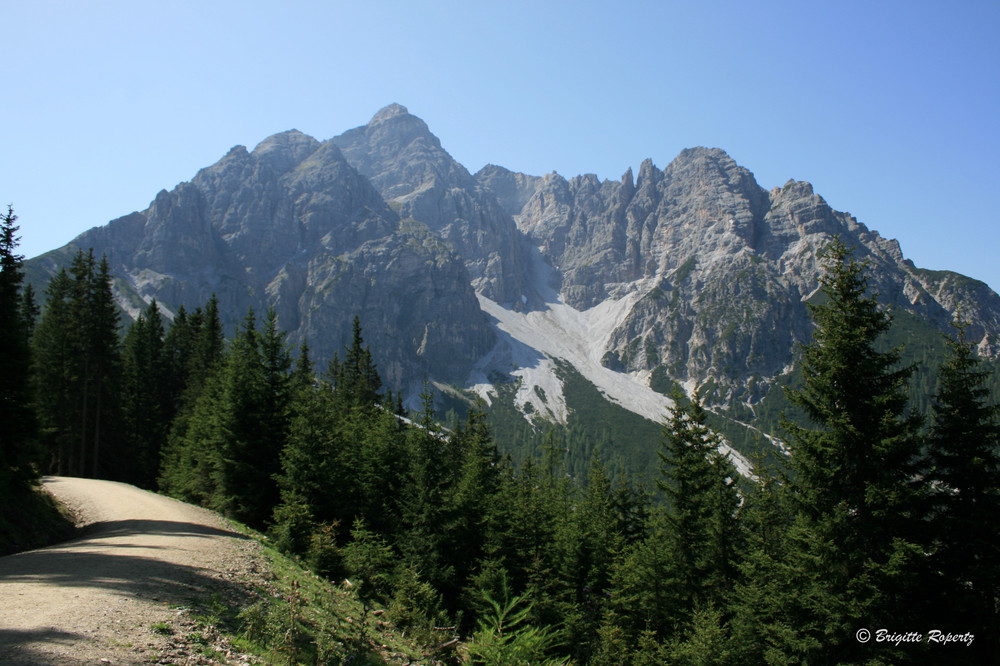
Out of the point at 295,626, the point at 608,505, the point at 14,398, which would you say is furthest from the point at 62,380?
the point at 608,505

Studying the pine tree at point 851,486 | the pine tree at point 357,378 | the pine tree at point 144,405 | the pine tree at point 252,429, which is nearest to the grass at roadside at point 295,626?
the pine tree at point 252,429

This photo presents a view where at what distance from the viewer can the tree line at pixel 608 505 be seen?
1700cm

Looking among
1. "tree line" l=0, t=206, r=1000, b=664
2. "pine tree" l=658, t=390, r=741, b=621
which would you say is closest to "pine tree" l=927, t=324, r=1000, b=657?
"tree line" l=0, t=206, r=1000, b=664

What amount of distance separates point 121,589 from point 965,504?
25715 millimetres

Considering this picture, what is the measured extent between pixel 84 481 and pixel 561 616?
30415mm

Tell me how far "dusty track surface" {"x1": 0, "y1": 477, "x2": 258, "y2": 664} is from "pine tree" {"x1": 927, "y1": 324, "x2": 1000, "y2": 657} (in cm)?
2093

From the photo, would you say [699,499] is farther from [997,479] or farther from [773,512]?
[997,479]

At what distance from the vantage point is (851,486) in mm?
17406

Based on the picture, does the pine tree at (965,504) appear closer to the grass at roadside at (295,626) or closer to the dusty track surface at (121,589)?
the grass at roadside at (295,626)

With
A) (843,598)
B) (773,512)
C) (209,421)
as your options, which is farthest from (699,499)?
(209,421)

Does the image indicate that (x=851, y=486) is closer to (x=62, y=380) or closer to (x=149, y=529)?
(x=149, y=529)

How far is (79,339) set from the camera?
4450 cm

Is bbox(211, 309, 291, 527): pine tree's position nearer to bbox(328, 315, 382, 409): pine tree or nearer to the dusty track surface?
the dusty track surface

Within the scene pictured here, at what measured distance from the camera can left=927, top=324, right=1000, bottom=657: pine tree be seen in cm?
1712
